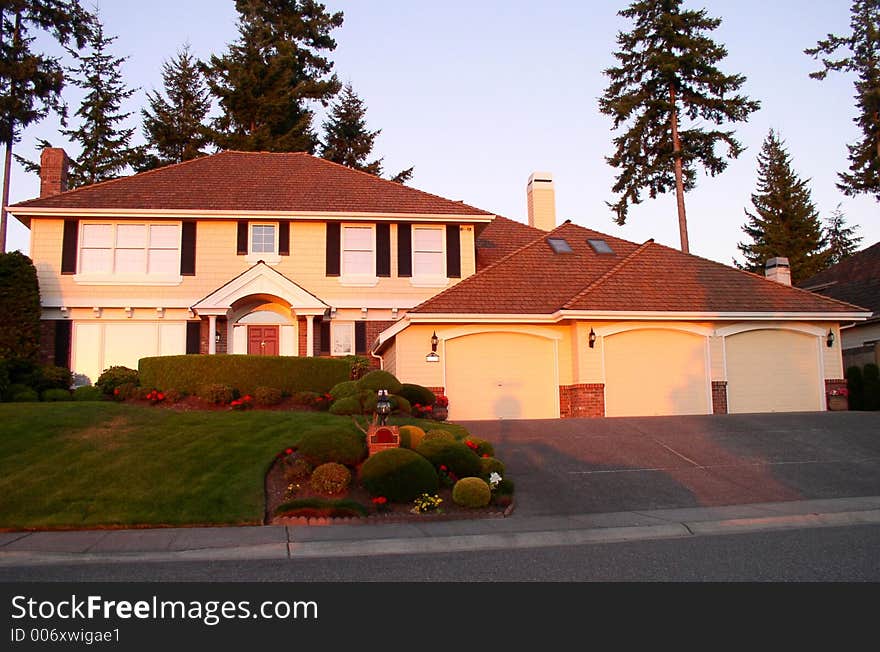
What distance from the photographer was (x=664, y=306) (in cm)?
2144

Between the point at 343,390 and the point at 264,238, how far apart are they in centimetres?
905

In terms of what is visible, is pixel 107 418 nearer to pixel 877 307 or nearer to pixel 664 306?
pixel 664 306

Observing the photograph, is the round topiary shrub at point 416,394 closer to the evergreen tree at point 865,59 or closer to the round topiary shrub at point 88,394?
the round topiary shrub at point 88,394

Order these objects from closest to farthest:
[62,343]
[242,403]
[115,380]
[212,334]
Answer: [242,403] → [115,380] → [212,334] → [62,343]

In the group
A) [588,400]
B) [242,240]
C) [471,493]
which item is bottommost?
[471,493]

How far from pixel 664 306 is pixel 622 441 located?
6.09m

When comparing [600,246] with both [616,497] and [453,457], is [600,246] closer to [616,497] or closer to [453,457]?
[616,497]

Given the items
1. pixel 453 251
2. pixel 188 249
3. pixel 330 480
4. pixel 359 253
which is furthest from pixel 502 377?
pixel 188 249

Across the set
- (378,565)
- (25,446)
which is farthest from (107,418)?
(378,565)

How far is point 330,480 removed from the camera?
1234cm

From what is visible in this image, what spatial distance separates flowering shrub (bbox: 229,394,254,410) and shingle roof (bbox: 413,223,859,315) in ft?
16.4

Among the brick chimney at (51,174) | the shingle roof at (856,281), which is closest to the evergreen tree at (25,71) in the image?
the brick chimney at (51,174)

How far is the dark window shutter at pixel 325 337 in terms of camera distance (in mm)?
25391

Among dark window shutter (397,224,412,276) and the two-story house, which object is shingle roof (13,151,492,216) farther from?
dark window shutter (397,224,412,276)
